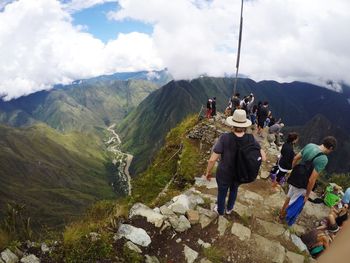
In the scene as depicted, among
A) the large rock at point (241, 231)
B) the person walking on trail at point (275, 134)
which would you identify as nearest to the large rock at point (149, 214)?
the large rock at point (241, 231)

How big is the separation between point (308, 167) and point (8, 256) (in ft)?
31.3

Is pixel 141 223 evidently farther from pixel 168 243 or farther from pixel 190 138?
pixel 190 138

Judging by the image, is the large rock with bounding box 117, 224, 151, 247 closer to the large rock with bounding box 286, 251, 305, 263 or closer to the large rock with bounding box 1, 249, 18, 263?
the large rock with bounding box 1, 249, 18, 263

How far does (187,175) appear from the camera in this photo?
728 inches

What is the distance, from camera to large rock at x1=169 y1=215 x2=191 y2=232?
11.1 metres

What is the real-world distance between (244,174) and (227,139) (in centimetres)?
119

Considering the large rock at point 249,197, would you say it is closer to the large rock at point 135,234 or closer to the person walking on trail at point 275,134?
the large rock at point 135,234

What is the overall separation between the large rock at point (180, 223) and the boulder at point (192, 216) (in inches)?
6.2

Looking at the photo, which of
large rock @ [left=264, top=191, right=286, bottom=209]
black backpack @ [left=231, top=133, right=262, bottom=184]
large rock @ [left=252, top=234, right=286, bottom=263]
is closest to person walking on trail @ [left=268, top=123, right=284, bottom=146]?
large rock @ [left=264, top=191, right=286, bottom=209]

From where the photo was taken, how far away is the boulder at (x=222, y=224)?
11400mm

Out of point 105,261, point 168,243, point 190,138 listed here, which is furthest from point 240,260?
point 190,138

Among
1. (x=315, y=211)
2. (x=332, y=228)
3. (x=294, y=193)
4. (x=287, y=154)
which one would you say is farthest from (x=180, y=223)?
(x=315, y=211)

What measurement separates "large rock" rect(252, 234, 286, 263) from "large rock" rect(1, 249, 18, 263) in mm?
6991

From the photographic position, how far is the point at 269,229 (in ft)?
40.6
